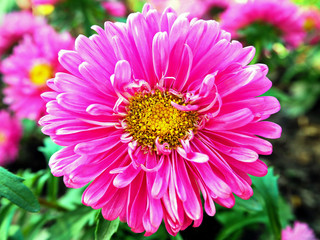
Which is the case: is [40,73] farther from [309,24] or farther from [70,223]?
[309,24]

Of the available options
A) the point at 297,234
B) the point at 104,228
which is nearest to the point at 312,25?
the point at 297,234

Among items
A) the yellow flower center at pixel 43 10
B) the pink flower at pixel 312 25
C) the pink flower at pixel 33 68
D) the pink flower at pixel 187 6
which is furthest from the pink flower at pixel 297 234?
the yellow flower center at pixel 43 10

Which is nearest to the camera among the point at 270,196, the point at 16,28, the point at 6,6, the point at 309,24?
the point at 270,196

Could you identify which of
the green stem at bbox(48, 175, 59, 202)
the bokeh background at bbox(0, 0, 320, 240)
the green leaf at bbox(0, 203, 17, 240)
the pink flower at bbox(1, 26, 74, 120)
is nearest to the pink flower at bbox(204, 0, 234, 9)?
the bokeh background at bbox(0, 0, 320, 240)

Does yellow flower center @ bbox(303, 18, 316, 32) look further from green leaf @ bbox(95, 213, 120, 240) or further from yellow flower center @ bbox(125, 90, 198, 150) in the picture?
green leaf @ bbox(95, 213, 120, 240)

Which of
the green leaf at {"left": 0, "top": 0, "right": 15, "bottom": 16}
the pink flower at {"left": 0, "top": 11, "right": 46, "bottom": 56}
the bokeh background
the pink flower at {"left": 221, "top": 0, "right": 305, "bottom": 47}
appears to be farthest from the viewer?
the green leaf at {"left": 0, "top": 0, "right": 15, "bottom": 16}

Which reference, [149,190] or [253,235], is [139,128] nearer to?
[149,190]
